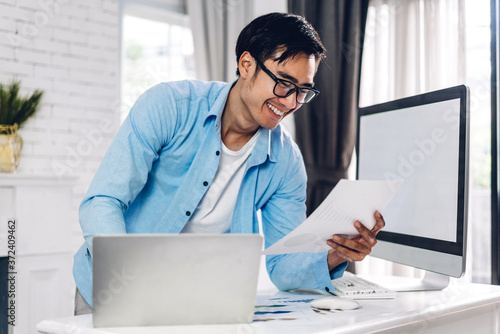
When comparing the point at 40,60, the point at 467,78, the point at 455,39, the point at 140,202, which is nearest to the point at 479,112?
the point at 467,78

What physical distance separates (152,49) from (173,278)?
12.1 ft

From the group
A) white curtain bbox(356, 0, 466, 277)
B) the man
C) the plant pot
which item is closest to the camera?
the man

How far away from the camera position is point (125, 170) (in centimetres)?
133

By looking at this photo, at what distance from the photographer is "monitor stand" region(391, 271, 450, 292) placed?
5.59 feet

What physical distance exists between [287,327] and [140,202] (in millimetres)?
613

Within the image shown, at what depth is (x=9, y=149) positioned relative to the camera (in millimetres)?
3359

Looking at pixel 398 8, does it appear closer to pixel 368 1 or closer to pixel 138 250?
pixel 368 1

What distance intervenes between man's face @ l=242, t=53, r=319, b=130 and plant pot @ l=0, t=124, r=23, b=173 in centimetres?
223

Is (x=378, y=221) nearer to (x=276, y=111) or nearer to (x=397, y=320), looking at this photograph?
(x=397, y=320)

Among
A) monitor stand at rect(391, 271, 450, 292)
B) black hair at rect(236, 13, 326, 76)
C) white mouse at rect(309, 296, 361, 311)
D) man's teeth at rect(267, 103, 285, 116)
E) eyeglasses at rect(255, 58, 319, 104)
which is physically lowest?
monitor stand at rect(391, 271, 450, 292)

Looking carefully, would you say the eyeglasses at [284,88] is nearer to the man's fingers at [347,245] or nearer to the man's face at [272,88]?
the man's face at [272,88]

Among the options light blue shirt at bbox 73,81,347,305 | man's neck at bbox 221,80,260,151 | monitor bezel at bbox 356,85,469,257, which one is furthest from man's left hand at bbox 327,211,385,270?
man's neck at bbox 221,80,260,151

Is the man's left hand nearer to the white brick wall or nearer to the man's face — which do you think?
the man's face

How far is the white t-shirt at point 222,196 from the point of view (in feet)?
5.28
